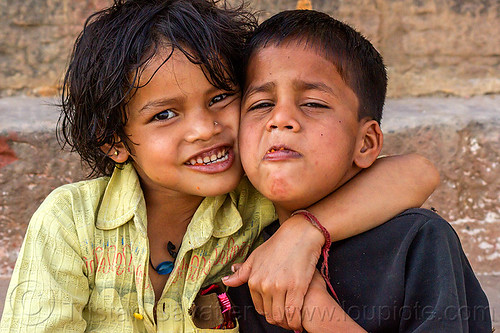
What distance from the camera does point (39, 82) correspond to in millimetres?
2766

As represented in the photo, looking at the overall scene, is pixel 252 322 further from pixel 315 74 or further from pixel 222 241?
pixel 315 74

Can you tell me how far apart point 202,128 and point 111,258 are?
1.58 ft

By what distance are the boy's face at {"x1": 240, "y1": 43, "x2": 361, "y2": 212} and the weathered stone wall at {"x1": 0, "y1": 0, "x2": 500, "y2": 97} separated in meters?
1.10

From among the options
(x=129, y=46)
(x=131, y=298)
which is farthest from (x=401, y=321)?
(x=129, y=46)

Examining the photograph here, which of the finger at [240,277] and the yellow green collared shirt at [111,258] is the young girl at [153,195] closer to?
the yellow green collared shirt at [111,258]

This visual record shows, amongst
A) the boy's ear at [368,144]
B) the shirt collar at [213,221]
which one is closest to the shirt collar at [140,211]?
the shirt collar at [213,221]

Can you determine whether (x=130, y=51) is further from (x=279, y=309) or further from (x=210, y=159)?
(x=279, y=309)

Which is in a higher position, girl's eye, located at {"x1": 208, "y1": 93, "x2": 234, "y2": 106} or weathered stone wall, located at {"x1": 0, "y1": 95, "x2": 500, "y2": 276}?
girl's eye, located at {"x1": 208, "y1": 93, "x2": 234, "y2": 106}

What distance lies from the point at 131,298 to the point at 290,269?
1.83 feet

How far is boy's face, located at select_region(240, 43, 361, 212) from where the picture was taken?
5.27 ft

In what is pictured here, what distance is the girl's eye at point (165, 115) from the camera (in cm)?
178

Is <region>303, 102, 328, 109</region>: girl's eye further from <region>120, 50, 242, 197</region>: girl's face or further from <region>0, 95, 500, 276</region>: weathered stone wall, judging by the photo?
<region>0, 95, 500, 276</region>: weathered stone wall

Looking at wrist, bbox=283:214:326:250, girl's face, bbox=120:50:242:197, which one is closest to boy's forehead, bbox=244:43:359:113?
girl's face, bbox=120:50:242:197

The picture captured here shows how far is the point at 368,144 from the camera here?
5.77 ft
